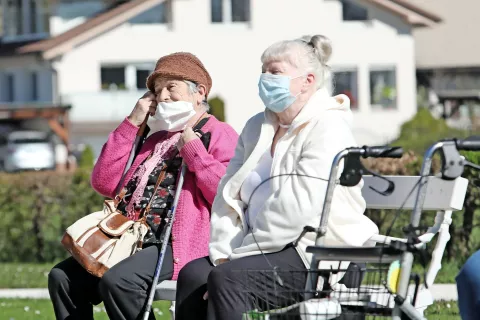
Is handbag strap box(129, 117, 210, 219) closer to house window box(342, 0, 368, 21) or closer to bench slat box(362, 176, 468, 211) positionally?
bench slat box(362, 176, 468, 211)

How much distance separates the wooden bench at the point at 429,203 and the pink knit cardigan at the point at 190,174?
1.04 feet

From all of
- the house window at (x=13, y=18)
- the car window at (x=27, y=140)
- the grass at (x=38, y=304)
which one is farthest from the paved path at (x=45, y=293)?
the house window at (x=13, y=18)

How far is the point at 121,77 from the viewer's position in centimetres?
4606

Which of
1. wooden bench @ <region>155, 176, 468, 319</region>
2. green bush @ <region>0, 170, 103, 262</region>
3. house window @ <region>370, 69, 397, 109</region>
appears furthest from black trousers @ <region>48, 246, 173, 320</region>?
house window @ <region>370, 69, 397, 109</region>

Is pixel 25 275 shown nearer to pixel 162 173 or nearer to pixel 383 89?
pixel 162 173

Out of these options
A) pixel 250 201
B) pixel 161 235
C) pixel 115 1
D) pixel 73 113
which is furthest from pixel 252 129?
pixel 115 1

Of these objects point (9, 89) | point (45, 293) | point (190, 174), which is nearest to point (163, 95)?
point (190, 174)

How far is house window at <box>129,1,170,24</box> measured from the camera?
45.3 metres

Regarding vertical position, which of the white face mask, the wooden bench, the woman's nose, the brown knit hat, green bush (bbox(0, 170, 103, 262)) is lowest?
green bush (bbox(0, 170, 103, 262))

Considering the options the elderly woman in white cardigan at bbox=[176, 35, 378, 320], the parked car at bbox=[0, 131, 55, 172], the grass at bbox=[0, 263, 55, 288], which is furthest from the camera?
the parked car at bbox=[0, 131, 55, 172]

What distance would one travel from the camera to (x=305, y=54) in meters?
5.91

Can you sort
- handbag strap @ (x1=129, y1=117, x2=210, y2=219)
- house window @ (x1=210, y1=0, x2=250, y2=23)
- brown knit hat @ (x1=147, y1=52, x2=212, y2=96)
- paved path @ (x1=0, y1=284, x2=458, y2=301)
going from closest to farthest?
handbag strap @ (x1=129, y1=117, x2=210, y2=219)
brown knit hat @ (x1=147, y1=52, x2=212, y2=96)
paved path @ (x1=0, y1=284, x2=458, y2=301)
house window @ (x1=210, y1=0, x2=250, y2=23)

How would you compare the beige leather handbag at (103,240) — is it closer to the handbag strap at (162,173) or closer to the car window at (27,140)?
the handbag strap at (162,173)

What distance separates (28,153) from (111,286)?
35513mm
